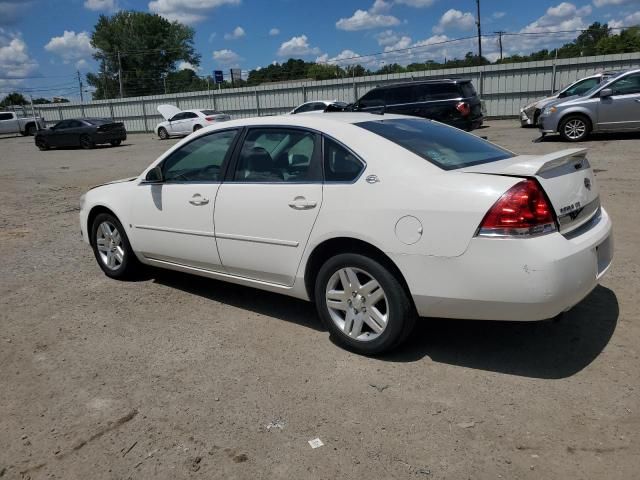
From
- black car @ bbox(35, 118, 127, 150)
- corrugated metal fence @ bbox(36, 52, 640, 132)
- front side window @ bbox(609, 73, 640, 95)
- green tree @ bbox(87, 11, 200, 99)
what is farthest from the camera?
green tree @ bbox(87, 11, 200, 99)

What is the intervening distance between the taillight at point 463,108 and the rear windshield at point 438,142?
12.6 m

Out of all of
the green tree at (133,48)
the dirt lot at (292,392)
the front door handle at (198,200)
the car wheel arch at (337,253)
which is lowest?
the dirt lot at (292,392)

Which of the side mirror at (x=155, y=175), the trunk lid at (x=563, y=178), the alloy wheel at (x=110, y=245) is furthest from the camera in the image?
the alloy wheel at (x=110, y=245)

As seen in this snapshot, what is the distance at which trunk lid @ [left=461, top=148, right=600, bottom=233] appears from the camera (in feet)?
10.4

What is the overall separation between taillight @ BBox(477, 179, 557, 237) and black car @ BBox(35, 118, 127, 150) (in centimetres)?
2373

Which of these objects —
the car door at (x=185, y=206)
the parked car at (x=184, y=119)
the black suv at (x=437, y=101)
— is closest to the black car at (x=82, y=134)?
the parked car at (x=184, y=119)

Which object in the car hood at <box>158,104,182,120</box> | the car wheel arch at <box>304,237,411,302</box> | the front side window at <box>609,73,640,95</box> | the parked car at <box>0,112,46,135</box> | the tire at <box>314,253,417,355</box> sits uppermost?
the parked car at <box>0,112,46,135</box>

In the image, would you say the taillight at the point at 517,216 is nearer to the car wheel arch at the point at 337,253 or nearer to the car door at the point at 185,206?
the car wheel arch at the point at 337,253

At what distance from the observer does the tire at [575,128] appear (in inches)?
543

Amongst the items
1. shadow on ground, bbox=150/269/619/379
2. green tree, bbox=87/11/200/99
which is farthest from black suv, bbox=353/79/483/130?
green tree, bbox=87/11/200/99

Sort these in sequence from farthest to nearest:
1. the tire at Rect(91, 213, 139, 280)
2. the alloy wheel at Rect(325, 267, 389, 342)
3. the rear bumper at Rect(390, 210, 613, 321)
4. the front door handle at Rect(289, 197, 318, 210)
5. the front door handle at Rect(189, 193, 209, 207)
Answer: the tire at Rect(91, 213, 139, 280)
the front door handle at Rect(189, 193, 209, 207)
the front door handle at Rect(289, 197, 318, 210)
the alloy wheel at Rect(325, 267, 389, 342)
the rear bumper at Rect(390, 210, 613, 321)

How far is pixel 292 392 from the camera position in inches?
129

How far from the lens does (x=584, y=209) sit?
3.46 m

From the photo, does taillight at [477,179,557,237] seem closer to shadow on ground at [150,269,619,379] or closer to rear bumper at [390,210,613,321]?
rear bumper at [390,210,613,321]
